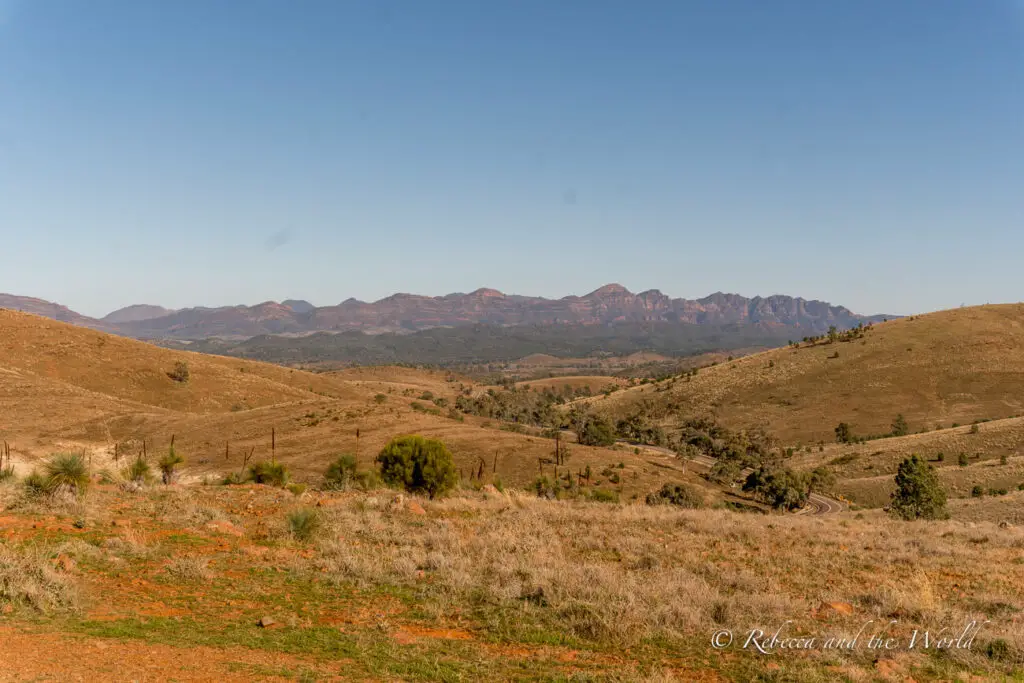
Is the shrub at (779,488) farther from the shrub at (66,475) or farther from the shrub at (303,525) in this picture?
the shrub at (66,475)

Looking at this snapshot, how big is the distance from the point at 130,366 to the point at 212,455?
169ft

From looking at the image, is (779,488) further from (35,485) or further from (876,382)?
(876,382)

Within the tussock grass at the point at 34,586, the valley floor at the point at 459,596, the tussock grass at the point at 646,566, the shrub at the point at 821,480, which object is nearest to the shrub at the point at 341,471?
the tussock grass at the point at 646,566

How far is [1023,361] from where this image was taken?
360 feet

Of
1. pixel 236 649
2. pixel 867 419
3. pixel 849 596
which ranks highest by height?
pixel 236 649

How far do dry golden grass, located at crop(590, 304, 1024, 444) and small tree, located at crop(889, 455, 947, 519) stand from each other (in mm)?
62287

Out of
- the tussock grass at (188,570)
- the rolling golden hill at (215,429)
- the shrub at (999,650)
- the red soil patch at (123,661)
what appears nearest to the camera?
the red soil patch at (123,661)

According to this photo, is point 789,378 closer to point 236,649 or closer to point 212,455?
point 212,455

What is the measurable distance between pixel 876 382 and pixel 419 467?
111 m

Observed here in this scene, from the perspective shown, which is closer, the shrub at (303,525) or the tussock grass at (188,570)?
the tussock grass at (188,570)

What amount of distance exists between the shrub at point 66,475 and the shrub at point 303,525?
733 cm

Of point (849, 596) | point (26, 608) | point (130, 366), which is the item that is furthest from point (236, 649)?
point (130, 366)

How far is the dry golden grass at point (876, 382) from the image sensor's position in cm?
9894

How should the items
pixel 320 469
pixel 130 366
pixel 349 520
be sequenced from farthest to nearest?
1. pixel 130 366
2. pixel 320 469
3. pixel 349 520
